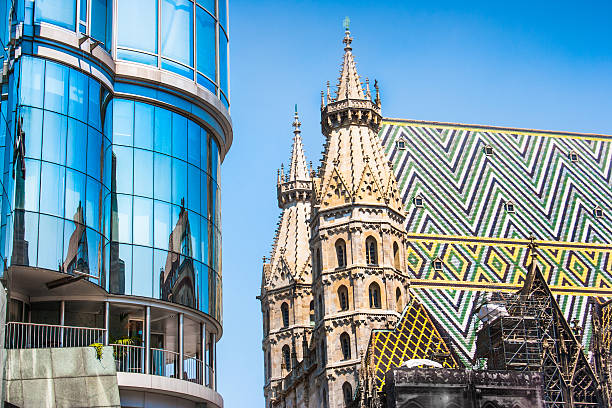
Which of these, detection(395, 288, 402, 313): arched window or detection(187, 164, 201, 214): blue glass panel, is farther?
detection(395, 288, 402, 313): arched window

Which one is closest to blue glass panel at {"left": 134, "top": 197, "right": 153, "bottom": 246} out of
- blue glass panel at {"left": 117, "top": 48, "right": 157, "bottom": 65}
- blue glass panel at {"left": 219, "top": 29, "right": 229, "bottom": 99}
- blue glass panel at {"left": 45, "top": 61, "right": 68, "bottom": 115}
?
blue glass panel at {"left": 45, "top": 61, "right": 68, "bottom": 115}

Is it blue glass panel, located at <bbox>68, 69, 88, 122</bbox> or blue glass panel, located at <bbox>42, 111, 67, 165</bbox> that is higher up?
blue glass panel, located at <bbox>68, 69, 88, 122</bbox>

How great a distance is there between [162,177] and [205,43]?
5.23 meters

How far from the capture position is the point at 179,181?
3300cm

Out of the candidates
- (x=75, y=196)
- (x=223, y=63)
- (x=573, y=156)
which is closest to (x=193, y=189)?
(x=75, y=196)

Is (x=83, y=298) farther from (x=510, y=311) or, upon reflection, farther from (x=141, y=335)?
(x=510, y=311)

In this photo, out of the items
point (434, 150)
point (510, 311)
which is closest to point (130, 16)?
point (510, 311)

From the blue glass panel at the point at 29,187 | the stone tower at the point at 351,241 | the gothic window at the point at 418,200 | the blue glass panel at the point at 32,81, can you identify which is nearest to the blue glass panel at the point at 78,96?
the blue glass panel at the point at 32,81

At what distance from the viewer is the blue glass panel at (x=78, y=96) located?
3058 cm

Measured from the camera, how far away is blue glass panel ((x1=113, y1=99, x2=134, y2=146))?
3238 cm

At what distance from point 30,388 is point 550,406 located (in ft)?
89.4

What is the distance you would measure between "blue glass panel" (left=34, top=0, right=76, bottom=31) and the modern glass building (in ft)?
0.11

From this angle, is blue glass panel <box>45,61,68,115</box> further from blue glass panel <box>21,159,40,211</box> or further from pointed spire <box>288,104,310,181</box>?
pointed spire <box>288,104,310,181</box>

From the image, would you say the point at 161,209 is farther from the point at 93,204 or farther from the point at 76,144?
the point at 76,144
